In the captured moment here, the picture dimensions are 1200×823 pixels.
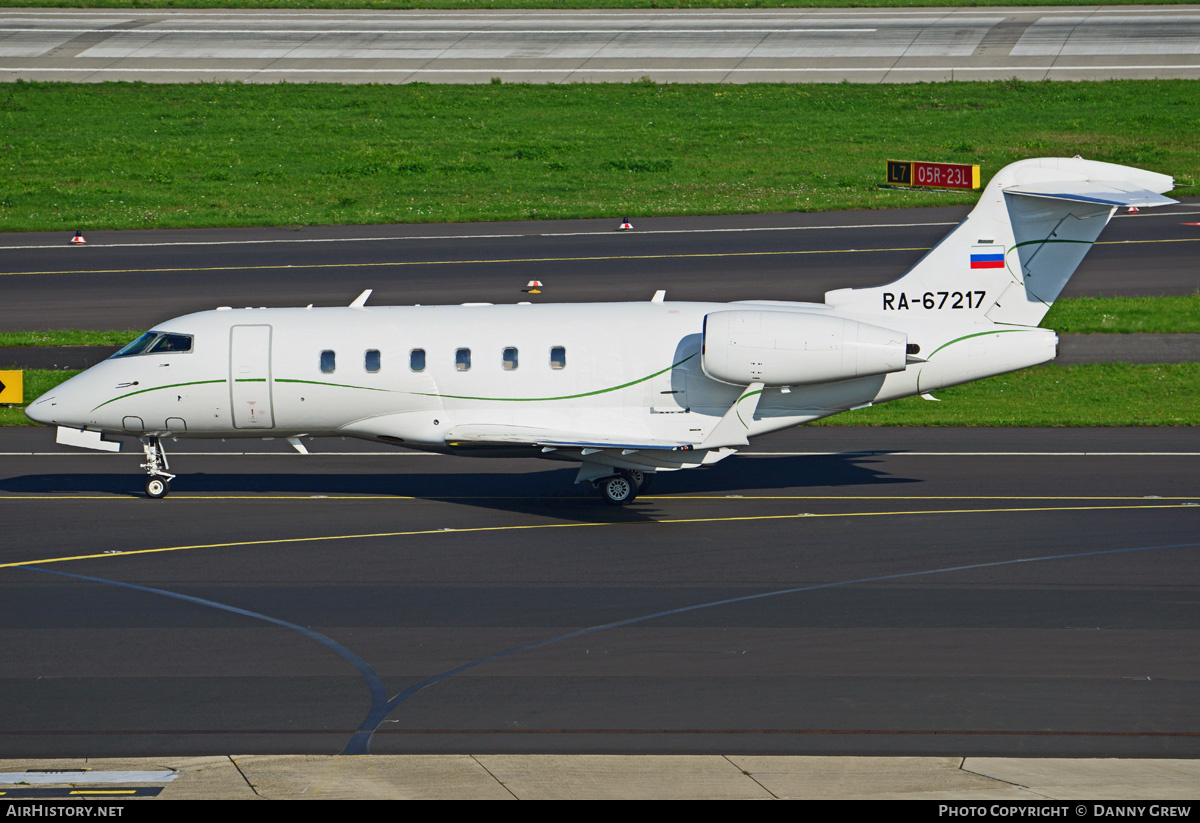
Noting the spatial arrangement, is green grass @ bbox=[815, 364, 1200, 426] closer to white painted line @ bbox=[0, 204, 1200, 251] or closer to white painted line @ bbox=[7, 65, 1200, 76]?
white painted line @ bbox=[0, 204, 1200, 251]

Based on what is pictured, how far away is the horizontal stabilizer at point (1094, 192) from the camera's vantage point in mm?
21281

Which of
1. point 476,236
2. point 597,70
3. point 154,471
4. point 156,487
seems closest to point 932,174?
point 476,236

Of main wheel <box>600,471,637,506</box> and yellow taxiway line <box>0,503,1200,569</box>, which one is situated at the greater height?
main wheel <box>600,471,637,506</box>

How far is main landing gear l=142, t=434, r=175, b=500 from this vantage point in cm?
2436

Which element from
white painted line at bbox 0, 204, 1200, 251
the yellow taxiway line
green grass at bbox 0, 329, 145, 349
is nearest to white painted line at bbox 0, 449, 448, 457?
the yellow taxiway line

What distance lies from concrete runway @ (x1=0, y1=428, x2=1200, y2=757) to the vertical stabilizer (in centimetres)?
340

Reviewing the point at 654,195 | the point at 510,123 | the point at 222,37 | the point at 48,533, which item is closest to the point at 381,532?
the point at 48,533

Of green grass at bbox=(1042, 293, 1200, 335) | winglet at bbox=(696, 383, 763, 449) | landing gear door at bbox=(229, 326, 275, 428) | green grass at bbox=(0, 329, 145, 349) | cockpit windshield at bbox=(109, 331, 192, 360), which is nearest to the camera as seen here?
winglet at bbox=(696, 383, 763, 449)

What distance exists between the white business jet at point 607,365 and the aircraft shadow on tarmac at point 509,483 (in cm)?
118

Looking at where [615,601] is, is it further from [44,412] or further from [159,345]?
[44,412]

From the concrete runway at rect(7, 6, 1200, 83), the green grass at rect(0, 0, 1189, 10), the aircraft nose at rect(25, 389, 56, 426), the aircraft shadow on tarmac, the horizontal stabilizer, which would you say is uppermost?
the green grass at rect(0, 0, 1189, 10)

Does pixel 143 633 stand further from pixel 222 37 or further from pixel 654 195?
pixel 222 37

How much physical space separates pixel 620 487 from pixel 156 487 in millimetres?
8504

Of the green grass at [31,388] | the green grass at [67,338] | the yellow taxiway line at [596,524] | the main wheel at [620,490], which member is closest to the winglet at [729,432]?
the yellow taxiway line at [596,524]
